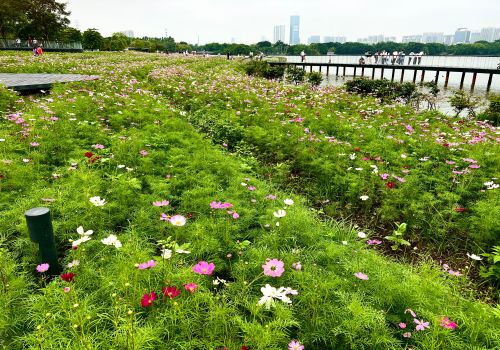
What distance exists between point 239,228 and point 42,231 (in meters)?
1.71

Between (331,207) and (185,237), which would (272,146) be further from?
(185,237)

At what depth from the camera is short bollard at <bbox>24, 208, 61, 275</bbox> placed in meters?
2.22

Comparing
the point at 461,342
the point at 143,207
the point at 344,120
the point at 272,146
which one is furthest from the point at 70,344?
the point at 344,120

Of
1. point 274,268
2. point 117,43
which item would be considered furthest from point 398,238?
point 117,43

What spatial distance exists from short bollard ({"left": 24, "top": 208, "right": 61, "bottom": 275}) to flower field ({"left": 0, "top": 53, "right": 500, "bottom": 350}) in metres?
0.08

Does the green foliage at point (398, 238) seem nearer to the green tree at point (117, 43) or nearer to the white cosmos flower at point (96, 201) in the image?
the white cosmos flower at point (96, 201)

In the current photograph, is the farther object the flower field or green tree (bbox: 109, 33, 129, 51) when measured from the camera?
green tree (bbox: 109, 33, 129, 51)

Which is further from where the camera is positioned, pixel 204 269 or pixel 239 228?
pixel 239 228

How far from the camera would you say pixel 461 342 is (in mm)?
2084

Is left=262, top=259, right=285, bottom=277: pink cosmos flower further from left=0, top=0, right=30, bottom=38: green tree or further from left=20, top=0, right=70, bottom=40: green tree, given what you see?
left=20, top=0, right=70, bottom=40: green tree

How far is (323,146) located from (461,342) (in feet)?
13.9

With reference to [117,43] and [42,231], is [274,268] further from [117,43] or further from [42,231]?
[117,43]

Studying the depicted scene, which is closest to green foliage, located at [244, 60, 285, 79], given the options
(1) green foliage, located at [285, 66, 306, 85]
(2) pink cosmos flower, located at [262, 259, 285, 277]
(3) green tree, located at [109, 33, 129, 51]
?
(1) green foliage, located at [285, 66, 306, 85]

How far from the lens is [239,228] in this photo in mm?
3275
